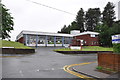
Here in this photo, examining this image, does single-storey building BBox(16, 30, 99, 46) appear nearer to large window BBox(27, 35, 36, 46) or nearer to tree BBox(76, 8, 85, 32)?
large window BBox(27, 35, 36, 46)

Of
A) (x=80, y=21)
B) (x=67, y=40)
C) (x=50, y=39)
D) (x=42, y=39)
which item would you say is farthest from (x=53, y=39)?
(x=80, y=21)

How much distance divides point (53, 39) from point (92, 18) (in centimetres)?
4898

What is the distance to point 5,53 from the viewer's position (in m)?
21.3

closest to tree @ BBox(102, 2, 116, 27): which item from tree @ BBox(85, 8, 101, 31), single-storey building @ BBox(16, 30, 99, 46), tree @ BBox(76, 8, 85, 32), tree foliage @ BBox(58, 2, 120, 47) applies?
tree foliage @ BBox(58, 2, 120, 47)

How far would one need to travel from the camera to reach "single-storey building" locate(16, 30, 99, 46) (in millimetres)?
42169

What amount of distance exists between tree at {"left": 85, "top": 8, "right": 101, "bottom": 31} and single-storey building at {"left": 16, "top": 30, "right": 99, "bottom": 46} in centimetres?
3296

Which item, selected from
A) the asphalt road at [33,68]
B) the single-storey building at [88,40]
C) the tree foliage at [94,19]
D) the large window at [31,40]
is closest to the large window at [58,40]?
the single-storey building at [88,40]

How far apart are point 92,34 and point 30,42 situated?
77.7ft

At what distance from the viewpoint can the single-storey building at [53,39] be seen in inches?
1660

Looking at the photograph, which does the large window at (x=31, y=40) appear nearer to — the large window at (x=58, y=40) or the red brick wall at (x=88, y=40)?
the large window at (x=58, y=40)

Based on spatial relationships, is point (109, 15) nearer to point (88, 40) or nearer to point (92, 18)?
point (92, 18)

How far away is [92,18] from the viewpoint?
289ft

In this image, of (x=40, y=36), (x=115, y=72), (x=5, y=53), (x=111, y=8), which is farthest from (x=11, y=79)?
(x=111, y=8)

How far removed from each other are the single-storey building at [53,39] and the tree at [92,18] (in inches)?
1298
